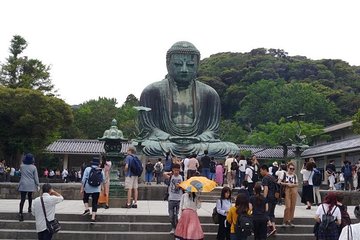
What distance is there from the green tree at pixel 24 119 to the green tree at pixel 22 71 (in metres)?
6.27

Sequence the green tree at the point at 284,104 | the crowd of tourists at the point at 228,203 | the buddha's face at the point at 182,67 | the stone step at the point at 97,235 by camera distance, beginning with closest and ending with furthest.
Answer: the crowd of tourists at the point at 228,203 < the stone step at the point at 97,235 < the buddha's face at the point at 182,67 < the green tree at the point at 284,104

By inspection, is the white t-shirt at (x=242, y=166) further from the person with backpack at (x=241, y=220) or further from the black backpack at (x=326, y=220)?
the black backpack at (x=326, y=220)

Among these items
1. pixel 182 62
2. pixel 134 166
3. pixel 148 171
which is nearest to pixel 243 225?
pixel 134 166

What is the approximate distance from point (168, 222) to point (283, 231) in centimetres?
233

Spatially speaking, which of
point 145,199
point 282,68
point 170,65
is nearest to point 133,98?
point 282,68

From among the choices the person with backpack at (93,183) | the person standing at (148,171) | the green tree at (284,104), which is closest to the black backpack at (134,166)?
the person with backpack at (93,183)

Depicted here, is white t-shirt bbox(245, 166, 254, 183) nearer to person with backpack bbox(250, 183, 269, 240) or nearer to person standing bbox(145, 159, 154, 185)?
person standing bbox(145, 159, 154, 185)

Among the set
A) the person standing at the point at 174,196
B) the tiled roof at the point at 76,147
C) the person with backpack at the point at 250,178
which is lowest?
the person standing at the point at 174,196

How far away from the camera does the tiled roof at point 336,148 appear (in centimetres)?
3225

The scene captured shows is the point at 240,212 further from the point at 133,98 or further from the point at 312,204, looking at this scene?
the point at 133,98

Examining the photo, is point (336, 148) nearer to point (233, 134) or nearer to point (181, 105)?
point (233, 134)

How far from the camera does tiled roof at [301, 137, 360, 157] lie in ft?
106

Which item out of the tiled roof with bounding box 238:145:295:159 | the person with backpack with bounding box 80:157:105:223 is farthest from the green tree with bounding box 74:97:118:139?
the person with backpack with bounding box 80:157:105:223

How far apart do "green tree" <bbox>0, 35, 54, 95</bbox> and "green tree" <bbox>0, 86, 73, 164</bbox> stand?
6.27m
